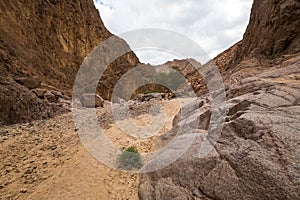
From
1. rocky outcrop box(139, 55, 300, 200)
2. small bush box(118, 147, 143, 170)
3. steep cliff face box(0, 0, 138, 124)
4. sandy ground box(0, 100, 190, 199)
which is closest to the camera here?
rocky outcrop box(139, 55, 300, 200)

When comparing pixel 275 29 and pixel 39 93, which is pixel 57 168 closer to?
pixel 39 93

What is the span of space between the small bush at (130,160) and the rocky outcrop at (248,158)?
830 mm

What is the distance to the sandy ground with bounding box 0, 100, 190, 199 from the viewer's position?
411 centimetres

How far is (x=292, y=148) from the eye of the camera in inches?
102

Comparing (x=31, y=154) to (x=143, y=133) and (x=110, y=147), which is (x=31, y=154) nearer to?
(x=110, y=147)

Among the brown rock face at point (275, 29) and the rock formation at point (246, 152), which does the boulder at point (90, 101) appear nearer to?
the rock formation at point (246, 152)

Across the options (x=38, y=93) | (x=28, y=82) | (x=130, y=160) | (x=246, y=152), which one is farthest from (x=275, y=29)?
(x=28, y=82)

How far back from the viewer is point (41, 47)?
1911 cm

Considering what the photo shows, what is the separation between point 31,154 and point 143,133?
11.5ft

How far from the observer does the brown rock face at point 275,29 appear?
21.4 feet

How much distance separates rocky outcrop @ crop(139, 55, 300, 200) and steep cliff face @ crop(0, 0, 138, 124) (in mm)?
7752

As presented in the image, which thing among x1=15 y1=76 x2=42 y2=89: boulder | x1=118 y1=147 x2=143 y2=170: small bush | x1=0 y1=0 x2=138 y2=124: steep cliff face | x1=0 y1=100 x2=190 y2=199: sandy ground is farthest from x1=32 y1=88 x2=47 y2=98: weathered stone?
x1=118 y1=147 x2=143 y2=170: small bush

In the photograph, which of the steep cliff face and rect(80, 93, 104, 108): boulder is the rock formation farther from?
rect(80, 93, 104, 108): boulder

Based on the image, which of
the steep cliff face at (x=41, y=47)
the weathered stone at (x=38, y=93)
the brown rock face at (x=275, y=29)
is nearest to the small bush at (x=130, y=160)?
the brown rock face at (x=275, y=29)
